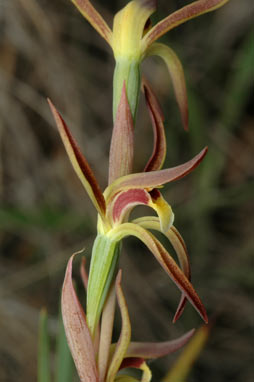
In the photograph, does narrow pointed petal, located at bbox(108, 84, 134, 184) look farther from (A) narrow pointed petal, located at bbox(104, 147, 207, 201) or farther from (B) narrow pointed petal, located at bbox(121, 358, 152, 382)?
(B) narrow pointed petal, located at bbox(121, 358, 152, 382)

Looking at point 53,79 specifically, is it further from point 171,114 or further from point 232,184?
point 232,184

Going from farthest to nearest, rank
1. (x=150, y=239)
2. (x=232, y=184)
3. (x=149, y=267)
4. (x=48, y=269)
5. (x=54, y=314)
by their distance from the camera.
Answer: (x=232, y=184) < (x=149, y=267) < (x=54, y=314) < (x=48, y=269) < (x=150, y=239)

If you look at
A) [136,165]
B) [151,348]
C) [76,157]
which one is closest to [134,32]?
[76,157]

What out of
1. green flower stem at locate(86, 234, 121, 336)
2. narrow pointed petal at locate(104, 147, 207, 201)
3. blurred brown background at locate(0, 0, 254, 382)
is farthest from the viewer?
blurred brown background at locate(0, 0, 254, 382)

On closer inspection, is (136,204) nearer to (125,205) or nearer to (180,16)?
(125,205)

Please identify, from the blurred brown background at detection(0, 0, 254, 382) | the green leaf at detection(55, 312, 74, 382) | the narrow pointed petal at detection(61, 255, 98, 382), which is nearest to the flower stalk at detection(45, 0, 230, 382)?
the narrow pointed petal at detection(61, 255, 98, 382)

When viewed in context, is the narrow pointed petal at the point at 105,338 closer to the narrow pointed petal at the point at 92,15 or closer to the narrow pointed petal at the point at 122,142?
the narrow pointed petal at the point at 122,142

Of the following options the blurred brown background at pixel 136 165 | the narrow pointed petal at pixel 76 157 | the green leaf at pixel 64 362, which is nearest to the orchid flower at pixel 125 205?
the narrow pointed petal at pixel 76 157

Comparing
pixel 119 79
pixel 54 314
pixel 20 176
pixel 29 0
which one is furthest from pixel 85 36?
pixel 119 79
